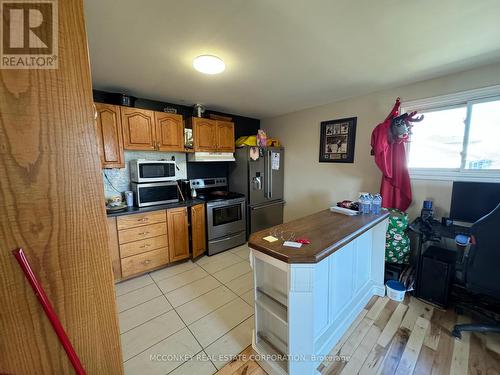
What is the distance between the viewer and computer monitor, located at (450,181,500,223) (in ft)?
5.98

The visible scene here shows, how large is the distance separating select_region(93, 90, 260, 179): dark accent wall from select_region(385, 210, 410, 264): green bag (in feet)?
9.20

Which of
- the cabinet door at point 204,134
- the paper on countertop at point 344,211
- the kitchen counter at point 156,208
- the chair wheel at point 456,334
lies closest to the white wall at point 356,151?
the paper on countertop at point 344,211

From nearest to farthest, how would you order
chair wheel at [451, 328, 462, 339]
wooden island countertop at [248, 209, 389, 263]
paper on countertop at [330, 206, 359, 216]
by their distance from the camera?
wooden island countertop at [248, 209, 389, 263]
chair wheel at [451, 328, 462, 339]
paper on countertop at [330, 206, 359, 216]

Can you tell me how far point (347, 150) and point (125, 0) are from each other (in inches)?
117

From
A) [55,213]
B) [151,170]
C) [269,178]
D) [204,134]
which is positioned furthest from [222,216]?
[55,213]

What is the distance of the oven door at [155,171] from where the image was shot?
265 centimetres

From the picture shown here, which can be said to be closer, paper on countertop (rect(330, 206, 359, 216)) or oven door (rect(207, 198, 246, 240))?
paper on countertop (rect(330, 206, 359, 216))

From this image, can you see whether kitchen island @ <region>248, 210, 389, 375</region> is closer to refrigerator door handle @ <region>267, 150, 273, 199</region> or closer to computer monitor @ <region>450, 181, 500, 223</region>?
computer monitor @ <region>450, 181, 500, 223</region>

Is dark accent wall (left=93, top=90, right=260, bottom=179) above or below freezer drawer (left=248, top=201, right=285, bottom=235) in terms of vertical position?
above

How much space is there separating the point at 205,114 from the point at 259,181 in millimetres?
1532

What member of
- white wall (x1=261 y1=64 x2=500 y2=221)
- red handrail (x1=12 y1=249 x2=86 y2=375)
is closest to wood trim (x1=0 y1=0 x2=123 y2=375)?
red handrail (x1=12 y1=249 x2=86 y2=375)

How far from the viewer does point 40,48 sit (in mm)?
606

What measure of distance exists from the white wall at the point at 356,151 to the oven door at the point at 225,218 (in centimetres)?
111

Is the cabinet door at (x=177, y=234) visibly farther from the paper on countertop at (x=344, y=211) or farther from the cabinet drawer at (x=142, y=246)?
the paper on countertop at (x=344, y=211)
